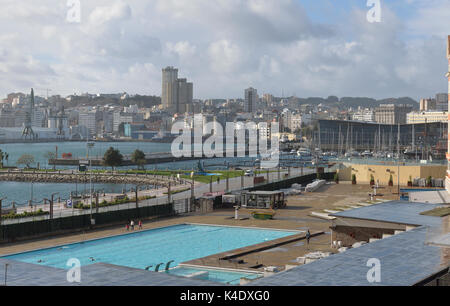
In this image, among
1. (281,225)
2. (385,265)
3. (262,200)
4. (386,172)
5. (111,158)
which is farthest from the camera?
(111,158)

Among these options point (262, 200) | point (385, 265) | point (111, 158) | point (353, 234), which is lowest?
point (353, 234)

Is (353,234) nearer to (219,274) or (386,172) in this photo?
(219,274)

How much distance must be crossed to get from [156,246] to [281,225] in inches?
240

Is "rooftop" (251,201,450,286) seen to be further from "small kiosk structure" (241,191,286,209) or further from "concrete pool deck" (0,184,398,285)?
"small kiosk structure" (241,191,286,209)

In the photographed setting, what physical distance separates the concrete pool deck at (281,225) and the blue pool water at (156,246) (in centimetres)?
62

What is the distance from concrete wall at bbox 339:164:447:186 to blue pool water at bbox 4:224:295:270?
2000 cm

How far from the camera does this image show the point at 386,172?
133 ft

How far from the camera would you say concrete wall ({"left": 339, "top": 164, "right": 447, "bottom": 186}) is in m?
39.3

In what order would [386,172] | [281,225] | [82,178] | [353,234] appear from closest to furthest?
[353,234] < [281,225] < [386,172] < [82,178]

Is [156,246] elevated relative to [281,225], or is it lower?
lower

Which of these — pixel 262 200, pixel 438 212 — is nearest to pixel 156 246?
pixel 262 200

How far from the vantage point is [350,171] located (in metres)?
44.0
